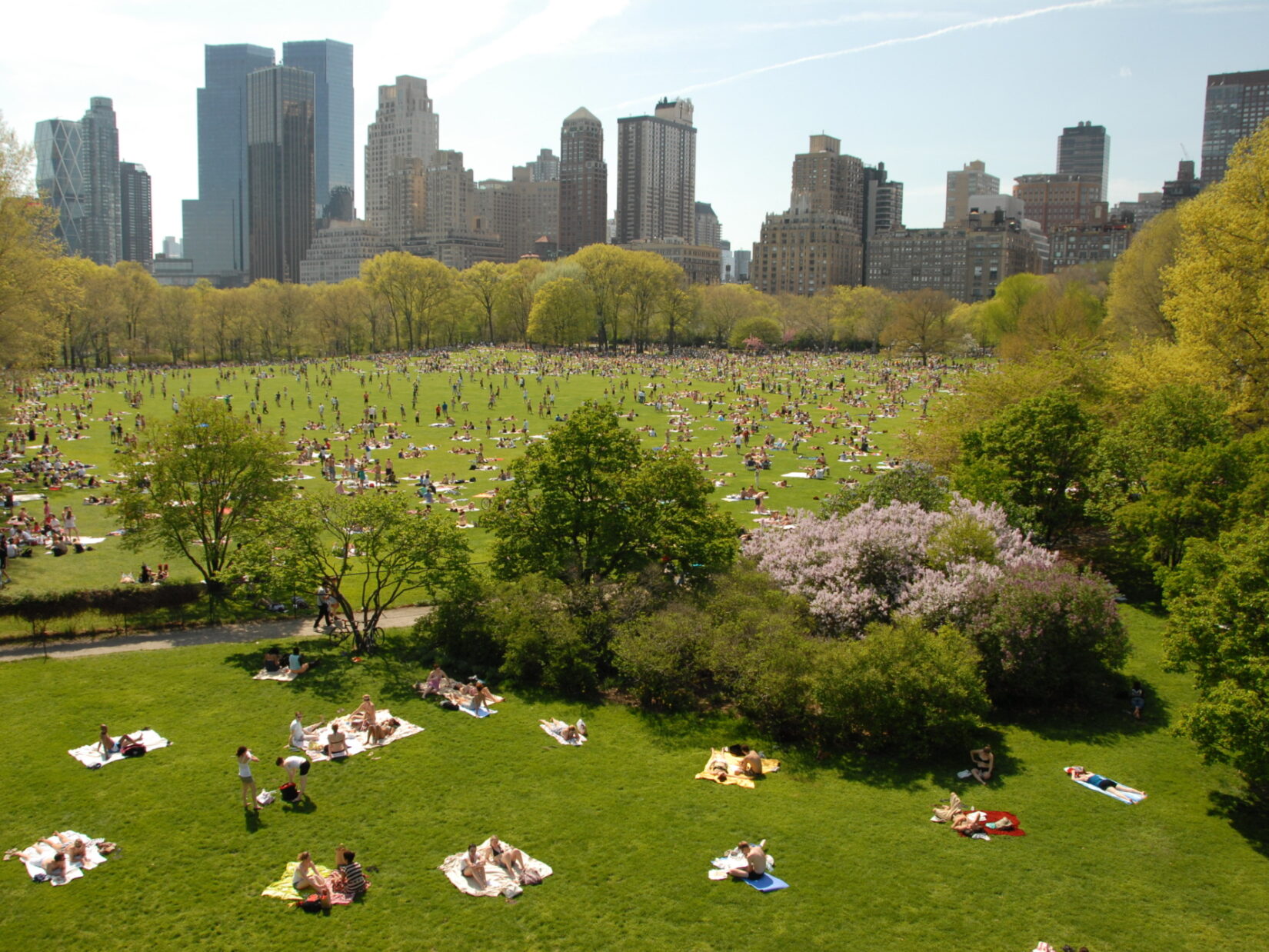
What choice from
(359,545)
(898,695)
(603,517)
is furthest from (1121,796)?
(359,545)

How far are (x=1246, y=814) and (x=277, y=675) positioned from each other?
67.6 ft

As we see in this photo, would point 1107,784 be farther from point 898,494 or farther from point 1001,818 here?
point 898,494

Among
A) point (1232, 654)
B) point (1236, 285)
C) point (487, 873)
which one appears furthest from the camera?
point (1236, 285)

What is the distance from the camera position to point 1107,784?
18.7 metres

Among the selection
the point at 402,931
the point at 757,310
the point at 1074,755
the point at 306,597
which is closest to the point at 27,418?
the point at 306,597

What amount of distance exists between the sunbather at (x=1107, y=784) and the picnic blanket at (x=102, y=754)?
18216 millimetres

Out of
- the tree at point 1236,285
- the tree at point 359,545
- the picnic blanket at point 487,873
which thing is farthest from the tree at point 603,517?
the tree at point 1236,285

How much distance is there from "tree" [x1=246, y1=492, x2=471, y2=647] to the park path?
1719 mm

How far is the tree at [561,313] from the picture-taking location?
113250 mm

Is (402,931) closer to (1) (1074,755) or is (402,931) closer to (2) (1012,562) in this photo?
(1) (1074,755)

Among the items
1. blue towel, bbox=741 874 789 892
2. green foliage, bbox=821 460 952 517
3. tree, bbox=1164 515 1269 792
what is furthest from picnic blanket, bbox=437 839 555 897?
green foliage, bbox=821 460 952 517

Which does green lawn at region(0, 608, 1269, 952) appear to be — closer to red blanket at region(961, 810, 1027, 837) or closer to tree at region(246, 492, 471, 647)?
red blanket at region(961, 810, 1027, 837)

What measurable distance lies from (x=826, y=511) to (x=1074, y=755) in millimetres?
10843

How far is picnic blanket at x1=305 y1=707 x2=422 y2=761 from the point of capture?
1909cm
